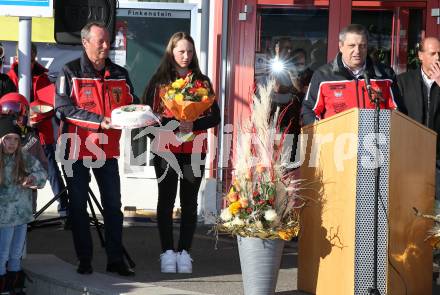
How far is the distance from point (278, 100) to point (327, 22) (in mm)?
1392

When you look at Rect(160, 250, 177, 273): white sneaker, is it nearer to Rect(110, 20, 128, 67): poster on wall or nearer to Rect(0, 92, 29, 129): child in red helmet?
Rect(0, 92, 29, 129): child in red helmet

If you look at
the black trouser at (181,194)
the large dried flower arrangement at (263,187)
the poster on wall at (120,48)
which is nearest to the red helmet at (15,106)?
the black trouser at (181,194)

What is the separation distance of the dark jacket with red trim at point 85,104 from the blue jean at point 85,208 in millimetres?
129

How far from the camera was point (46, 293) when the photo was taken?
7.84 meters

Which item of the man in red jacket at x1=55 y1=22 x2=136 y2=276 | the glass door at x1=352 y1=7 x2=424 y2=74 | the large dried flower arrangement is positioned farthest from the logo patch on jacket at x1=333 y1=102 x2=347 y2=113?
the glass door at x1=352 y1=7 x2=424 y2=74

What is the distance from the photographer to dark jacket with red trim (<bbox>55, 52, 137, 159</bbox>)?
7734 mm

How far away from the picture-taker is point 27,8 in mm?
8406

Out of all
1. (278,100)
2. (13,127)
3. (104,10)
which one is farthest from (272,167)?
(278,100)

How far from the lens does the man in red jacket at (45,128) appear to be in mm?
10516

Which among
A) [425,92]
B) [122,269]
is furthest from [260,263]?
[425,92]

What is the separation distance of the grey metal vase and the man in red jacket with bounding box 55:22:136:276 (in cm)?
129

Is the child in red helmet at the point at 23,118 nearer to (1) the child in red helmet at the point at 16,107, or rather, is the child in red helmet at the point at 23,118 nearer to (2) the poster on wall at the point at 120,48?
(1) the child in red helmet at the point at 16,107

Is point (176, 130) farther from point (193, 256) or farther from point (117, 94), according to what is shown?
point (193, 256)

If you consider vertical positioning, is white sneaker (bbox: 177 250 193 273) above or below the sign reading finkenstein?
below
